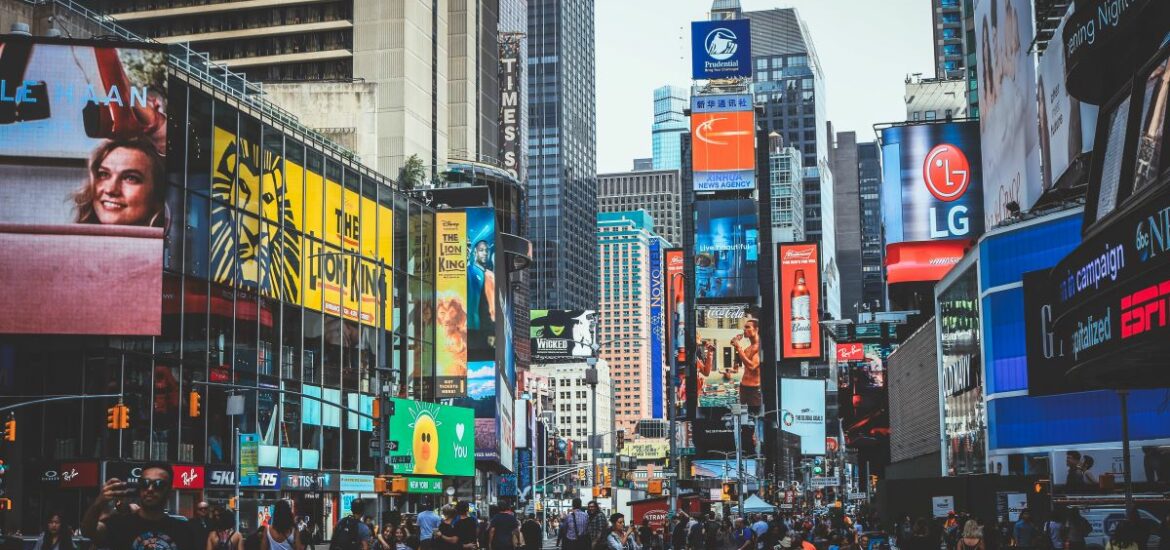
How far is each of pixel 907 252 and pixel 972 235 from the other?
15.3ft

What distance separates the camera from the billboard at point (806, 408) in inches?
6093

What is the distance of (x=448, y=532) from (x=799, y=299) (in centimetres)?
15091

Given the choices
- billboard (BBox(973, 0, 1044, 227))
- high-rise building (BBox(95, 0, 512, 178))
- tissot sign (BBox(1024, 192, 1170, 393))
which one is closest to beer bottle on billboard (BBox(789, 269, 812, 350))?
high-rise building (BBox(95, 0, 512, 178))

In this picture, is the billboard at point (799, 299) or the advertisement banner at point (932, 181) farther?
the billboard at point (799, 299)

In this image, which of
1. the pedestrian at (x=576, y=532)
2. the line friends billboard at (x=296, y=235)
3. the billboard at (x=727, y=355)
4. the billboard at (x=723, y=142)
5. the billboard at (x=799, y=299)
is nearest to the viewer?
the pedestrian at (x=576, y=532)

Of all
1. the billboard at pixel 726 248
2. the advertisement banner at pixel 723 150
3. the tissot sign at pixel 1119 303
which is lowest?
the tissot sign at pixel 1119 303

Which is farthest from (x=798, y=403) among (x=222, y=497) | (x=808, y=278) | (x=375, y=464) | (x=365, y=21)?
(x=222, y=497)

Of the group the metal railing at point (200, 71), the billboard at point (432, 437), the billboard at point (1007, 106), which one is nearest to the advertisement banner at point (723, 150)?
the billboard at point (1007, 106)

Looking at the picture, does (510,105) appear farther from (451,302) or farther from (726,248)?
(451,302)

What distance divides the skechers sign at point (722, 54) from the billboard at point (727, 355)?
29.8m

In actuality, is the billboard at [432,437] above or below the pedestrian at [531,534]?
above

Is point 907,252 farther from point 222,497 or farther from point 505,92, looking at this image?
point 505,92

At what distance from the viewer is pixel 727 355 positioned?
174750mm

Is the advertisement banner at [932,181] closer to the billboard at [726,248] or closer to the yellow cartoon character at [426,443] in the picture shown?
the yellow cartoon character at [426,443]
